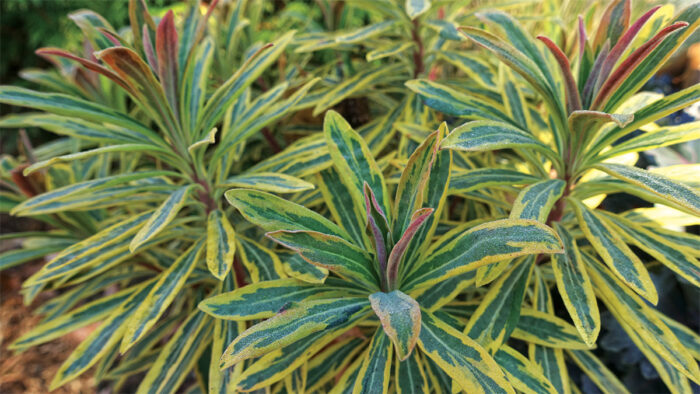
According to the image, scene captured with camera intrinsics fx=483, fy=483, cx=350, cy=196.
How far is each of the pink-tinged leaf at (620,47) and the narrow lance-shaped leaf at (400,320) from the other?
0.58 m

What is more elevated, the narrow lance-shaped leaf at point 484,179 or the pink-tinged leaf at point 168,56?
the pink-tinged leaf at point 168,56

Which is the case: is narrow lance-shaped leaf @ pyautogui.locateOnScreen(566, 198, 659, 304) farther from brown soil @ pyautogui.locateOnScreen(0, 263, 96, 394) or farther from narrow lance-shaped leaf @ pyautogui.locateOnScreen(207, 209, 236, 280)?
brown soil @ pyautogui.locateOnScreen(0, 263, 96, 394)

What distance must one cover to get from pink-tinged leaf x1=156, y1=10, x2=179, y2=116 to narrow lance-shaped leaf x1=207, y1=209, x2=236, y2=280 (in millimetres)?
264

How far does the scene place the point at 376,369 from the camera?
0.86 m

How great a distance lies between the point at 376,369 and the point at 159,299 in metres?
0.45

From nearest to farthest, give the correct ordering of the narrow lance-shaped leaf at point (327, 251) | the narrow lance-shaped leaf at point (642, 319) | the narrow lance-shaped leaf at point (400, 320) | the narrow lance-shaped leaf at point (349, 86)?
the narrow lance-shaped leaf at point (400, 320), the narrow lance-shaped leaf at point (327, 251), the narrow lance-shaped leaf at point (642, 319), the narrow lance-shaped leaf at point (349, 86)

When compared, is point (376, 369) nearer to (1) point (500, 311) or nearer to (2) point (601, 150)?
(1) point (500, 311)

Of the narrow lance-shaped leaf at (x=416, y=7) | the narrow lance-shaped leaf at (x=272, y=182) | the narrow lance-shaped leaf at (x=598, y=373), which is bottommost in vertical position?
the narrow lance-shaped leaf at (x=598, y=373)

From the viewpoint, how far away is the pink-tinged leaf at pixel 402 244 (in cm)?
75

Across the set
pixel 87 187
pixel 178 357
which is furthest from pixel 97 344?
pixel 87 187

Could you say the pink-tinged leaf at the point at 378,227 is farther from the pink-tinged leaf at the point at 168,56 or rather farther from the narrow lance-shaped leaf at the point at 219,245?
the pink-tinged leaf at the point at 168,56

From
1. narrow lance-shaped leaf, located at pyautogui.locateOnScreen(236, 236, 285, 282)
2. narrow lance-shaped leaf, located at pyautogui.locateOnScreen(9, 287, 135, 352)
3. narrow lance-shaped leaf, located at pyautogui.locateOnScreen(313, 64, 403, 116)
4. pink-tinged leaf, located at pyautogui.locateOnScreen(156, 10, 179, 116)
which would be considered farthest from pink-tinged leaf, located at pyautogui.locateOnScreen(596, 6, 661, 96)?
narrow lance-shaped leaf, located at pyautogui.locateOnScreen(9, 287, 135, 352)

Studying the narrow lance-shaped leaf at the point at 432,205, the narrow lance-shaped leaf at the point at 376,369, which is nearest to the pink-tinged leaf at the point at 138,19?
the narrow lance-shaped leaf at the point at 432,205

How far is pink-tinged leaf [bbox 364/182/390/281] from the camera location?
80cm
